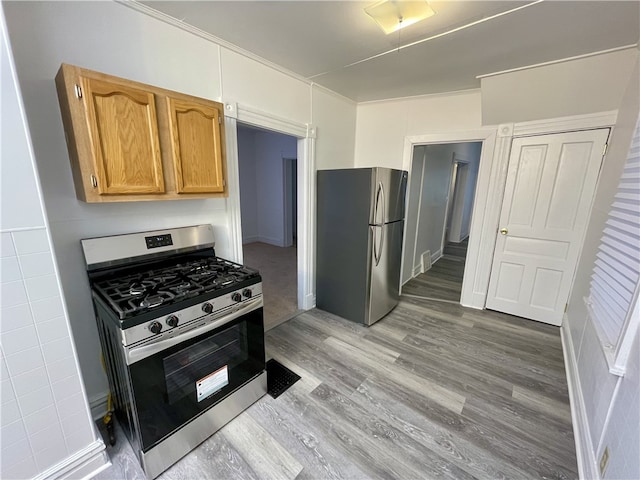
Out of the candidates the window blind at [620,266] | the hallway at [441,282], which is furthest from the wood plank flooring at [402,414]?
the hallway at [441,282]

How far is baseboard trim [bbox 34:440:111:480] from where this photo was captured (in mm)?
1254

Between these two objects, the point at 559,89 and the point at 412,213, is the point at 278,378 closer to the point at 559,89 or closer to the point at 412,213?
the point at 412,213

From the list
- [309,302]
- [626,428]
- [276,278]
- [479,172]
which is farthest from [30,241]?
[479,172]

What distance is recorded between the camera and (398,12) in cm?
155

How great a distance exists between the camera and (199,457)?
1477mm

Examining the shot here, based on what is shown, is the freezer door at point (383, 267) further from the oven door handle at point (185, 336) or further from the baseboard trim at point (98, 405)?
the baseboard trim at point (98, 405)

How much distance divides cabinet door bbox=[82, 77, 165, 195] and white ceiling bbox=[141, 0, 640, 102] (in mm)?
744

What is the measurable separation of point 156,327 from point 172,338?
0.39ft

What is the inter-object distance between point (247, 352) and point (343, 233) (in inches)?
61.4

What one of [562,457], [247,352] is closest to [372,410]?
[247,352]

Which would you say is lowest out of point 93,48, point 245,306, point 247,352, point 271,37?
point 247,352

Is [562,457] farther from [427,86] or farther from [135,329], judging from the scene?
[427,86]

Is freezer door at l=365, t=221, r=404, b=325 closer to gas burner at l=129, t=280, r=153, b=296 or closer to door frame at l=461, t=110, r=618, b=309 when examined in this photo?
door frame at l=461, t=110, r=618, b=309

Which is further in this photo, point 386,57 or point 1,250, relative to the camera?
point 386,57
